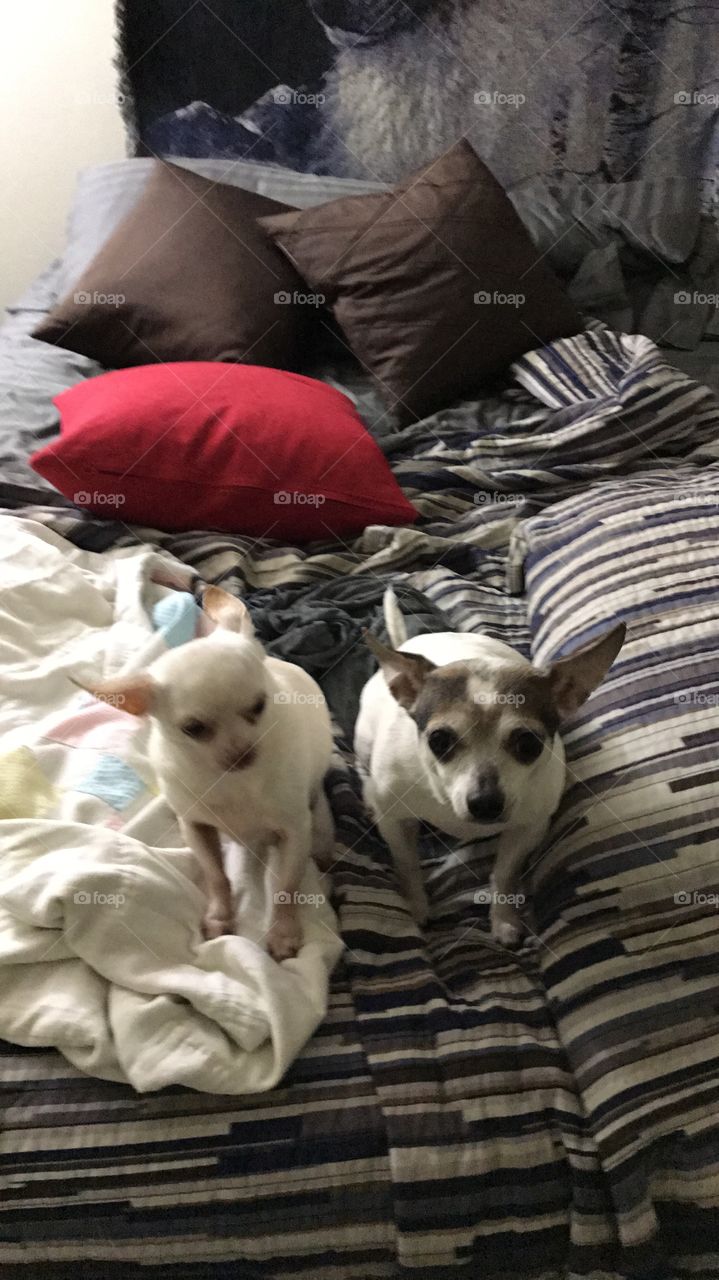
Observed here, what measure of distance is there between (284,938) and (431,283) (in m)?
1.71

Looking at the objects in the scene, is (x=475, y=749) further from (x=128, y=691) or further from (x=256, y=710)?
(x=128, y=691)

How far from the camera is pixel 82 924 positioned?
3.28ft

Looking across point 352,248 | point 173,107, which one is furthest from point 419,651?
point 173,107


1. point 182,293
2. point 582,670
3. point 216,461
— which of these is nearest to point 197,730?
point 582,670

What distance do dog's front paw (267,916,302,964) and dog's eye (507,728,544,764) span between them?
34 centimetres

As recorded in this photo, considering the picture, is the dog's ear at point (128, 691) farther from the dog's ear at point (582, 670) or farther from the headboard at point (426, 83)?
the headboard at point (426, 83)

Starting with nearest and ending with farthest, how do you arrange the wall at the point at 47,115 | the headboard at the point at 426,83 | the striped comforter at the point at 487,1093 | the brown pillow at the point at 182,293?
the striped comforter at the point at 487,1093 < the brown pillow at the point at 182,293 < the headboard at the point at 426,83 < the wall at the point at 47,115

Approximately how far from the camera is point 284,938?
109cm

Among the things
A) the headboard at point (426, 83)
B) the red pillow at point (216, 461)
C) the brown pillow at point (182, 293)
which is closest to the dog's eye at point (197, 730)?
the red pillow at point (216, 461)

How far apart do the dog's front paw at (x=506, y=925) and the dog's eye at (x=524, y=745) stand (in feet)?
0.70

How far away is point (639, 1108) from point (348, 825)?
0.52 meters

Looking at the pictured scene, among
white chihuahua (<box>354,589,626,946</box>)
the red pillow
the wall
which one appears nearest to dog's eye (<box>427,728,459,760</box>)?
white chihuahua (<box>354,589,626,946</box>)

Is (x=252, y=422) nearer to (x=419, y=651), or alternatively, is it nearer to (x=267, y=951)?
(x=419, y=651)

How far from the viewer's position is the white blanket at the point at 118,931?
0.95m
